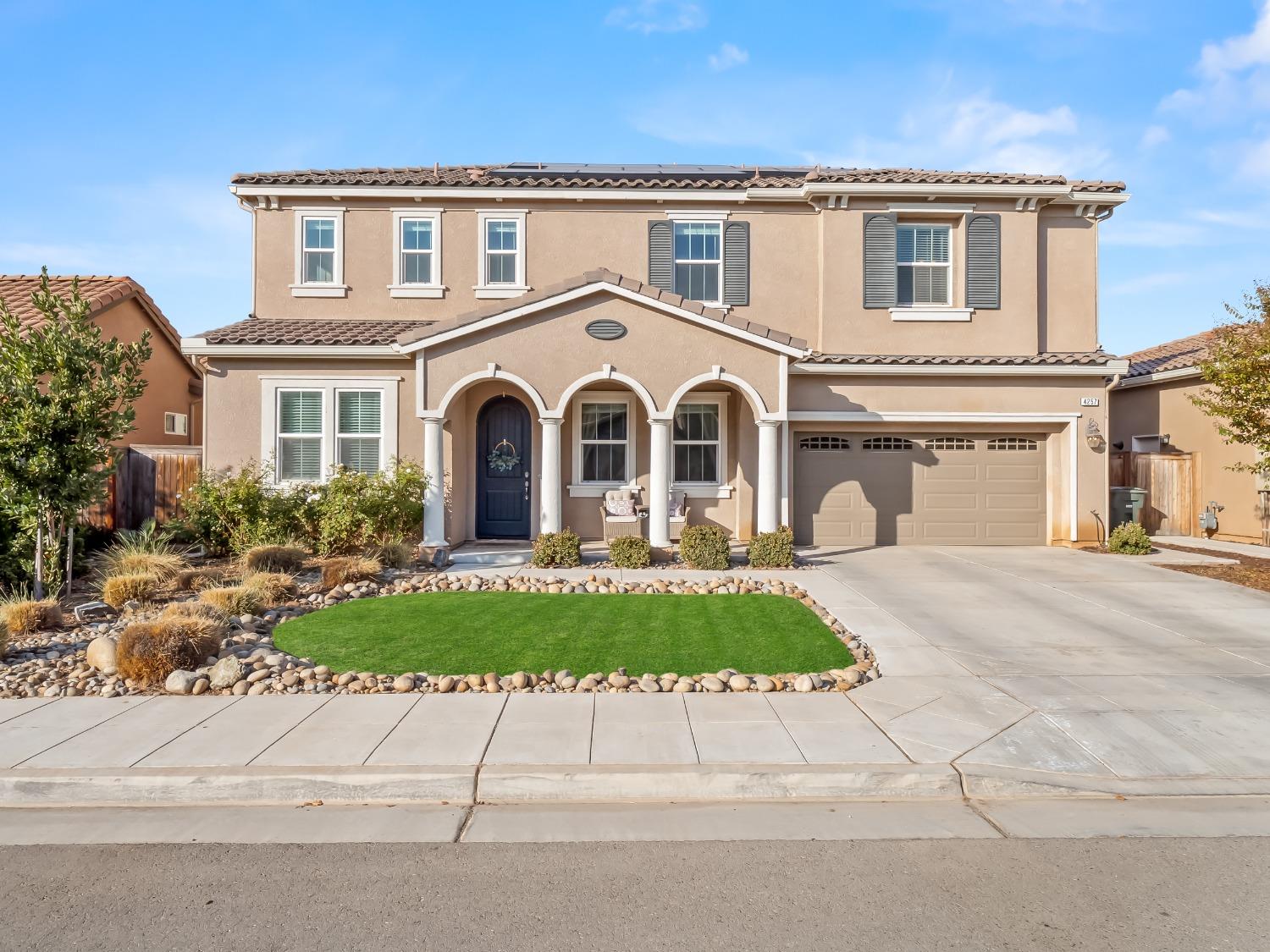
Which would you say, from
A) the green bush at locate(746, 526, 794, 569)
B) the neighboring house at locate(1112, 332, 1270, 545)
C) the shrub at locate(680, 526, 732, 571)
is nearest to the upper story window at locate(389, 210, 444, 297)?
the shrub at locate(680, 526, 732, 571)

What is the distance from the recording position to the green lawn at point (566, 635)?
282 inches

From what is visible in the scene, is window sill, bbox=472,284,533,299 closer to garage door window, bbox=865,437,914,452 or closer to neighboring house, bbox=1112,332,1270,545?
garage door window, bbox=865,437,914,452

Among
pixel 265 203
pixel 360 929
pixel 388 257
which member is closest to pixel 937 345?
pixel 388 257

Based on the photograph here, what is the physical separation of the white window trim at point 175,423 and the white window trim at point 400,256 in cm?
789

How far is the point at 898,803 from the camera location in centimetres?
477

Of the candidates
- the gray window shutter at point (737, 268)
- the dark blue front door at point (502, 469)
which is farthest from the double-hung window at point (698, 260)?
the dark blue front door at point (502, 469)

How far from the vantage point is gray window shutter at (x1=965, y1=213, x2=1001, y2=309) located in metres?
15.1

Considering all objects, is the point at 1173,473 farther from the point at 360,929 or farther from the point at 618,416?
the point at 360,929

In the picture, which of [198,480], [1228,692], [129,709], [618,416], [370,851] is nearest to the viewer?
[370,851]

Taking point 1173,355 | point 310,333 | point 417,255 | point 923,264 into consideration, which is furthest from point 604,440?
point 1173,355

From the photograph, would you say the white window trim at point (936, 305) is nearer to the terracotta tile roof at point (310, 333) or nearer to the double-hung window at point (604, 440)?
the double-hung window at point (604, 440)

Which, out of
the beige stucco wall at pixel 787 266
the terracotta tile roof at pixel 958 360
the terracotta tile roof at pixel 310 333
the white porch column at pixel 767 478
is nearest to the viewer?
the white porch column at pixel 767 478

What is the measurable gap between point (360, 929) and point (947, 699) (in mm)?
4615

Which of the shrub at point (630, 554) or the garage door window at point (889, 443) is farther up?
the garage door window at point (889, 443)
